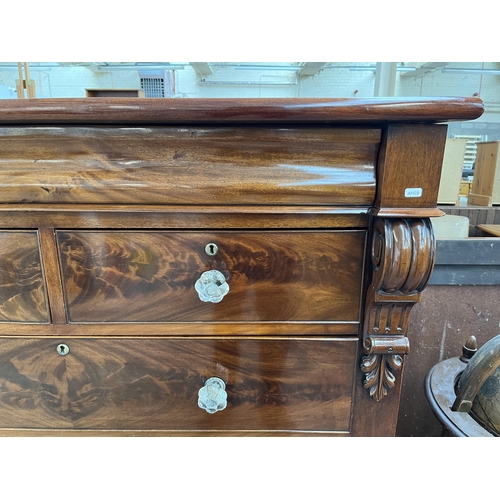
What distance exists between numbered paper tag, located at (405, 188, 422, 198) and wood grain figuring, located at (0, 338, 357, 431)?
0.78ft

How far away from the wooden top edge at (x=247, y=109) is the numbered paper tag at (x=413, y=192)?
9 centimetres

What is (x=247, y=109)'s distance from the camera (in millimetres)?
441

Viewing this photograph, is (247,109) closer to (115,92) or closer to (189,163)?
(189,163)

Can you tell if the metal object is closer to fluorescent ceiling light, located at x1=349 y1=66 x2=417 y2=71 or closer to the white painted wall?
the white painted wall

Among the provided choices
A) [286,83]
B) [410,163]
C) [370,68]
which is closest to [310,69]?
[286,83]

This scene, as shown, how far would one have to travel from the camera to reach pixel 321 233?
1.72 feet

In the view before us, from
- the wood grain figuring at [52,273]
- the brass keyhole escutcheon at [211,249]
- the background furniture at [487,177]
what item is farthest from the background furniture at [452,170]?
the wood grain figuring at [52,273]

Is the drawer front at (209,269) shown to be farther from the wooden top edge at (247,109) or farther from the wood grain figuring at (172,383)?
the wooden top edge at (247,109)

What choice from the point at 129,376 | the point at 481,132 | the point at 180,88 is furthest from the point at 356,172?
the point at 481,132

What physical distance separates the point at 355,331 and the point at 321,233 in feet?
0.55

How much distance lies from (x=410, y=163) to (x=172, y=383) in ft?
1.59

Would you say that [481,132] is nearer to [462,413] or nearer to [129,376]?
[462,413]

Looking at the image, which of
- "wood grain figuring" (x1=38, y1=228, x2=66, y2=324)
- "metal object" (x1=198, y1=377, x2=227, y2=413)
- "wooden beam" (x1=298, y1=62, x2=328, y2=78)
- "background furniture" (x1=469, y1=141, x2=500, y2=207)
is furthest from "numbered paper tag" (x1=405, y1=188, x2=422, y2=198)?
"wooden beam" (x1=298, y1=62, x2=328, y2=78)

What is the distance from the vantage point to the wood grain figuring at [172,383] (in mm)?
562
